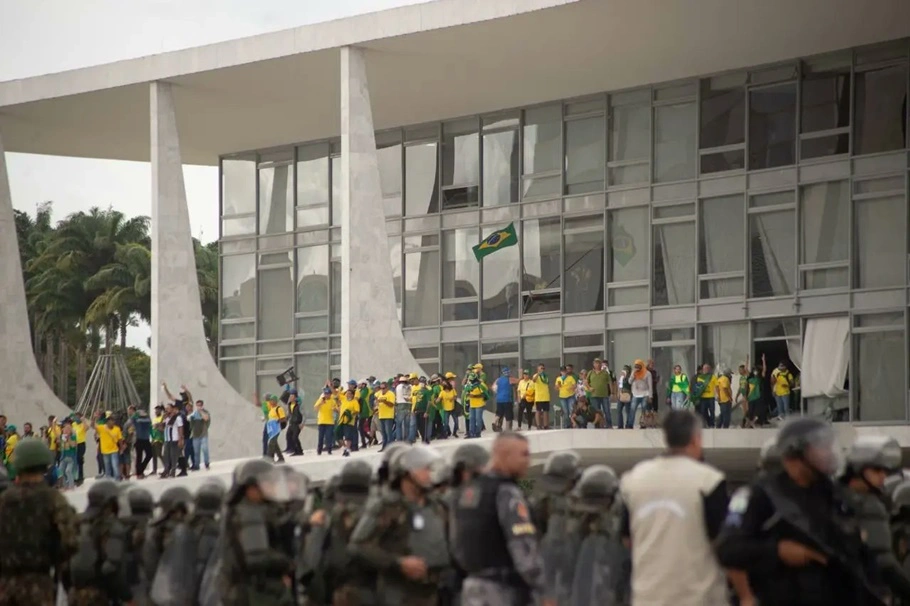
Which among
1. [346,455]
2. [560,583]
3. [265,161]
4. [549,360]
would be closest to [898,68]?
[549,360]

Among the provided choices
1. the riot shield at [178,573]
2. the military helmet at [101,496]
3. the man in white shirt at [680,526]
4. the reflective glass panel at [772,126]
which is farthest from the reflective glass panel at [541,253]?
the man in white shirt at [680,526]

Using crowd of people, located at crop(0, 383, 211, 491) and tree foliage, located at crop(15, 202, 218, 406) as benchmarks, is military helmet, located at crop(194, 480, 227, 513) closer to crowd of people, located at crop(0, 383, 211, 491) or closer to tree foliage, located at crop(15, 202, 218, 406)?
crowd of people, located at crop(0, 383, 211, 491)

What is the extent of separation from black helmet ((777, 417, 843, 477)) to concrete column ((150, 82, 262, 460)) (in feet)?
97.6

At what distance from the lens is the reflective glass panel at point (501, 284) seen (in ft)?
123

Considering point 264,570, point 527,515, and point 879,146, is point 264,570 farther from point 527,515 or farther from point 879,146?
point 879,146

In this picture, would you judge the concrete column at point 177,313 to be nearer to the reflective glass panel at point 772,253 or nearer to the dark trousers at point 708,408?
the dark trousers at point 708,408

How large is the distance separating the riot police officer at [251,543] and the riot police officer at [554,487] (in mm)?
2893

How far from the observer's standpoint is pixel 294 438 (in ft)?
99.3

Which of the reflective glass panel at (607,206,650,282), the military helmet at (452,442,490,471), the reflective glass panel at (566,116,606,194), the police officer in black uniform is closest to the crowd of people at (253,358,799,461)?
the reflective glass panel at (607,206,650,282)

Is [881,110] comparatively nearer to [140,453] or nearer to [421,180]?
[421,180]

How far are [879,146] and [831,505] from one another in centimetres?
2577

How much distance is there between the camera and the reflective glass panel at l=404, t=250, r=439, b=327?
128ft

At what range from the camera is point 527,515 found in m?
8.55

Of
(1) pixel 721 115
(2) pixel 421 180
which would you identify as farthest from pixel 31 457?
(2) pixel 421 180
